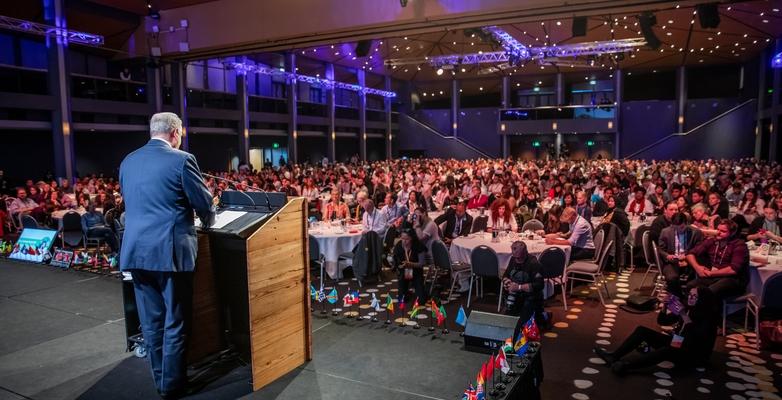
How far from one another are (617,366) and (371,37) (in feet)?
28.5

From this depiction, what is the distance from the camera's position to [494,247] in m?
6.94

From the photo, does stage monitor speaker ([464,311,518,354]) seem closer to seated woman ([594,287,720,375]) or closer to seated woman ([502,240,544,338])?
seated woman ([594,287,720,375])

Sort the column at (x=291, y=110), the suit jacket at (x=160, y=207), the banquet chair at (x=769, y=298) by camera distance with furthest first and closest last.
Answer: the column at (x=291, y=110), the banquet chair at (x=769, y=298), the suit jacket at (x=160, y=207)

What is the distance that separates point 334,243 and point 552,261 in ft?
11.1

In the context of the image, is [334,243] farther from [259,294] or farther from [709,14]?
[709,14]

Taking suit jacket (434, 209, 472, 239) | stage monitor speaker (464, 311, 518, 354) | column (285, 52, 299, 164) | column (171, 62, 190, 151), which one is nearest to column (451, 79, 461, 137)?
column (285, 52, 299, 164)

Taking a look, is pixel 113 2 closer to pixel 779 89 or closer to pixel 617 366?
pixel 617 366

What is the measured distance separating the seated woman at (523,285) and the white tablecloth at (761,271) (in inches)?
97.3

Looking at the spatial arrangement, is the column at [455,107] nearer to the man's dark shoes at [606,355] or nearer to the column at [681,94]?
the column at [681,94]

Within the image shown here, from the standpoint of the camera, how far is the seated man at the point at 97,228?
28.6 feet

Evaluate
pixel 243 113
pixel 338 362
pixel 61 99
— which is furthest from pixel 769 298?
pixel 243 113

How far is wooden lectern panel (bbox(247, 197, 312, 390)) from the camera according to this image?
3.03m

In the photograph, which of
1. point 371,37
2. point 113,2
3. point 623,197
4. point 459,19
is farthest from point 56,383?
point 113,2

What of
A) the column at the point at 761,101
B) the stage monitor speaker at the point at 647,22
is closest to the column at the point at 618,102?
the column at the point at 761,101
